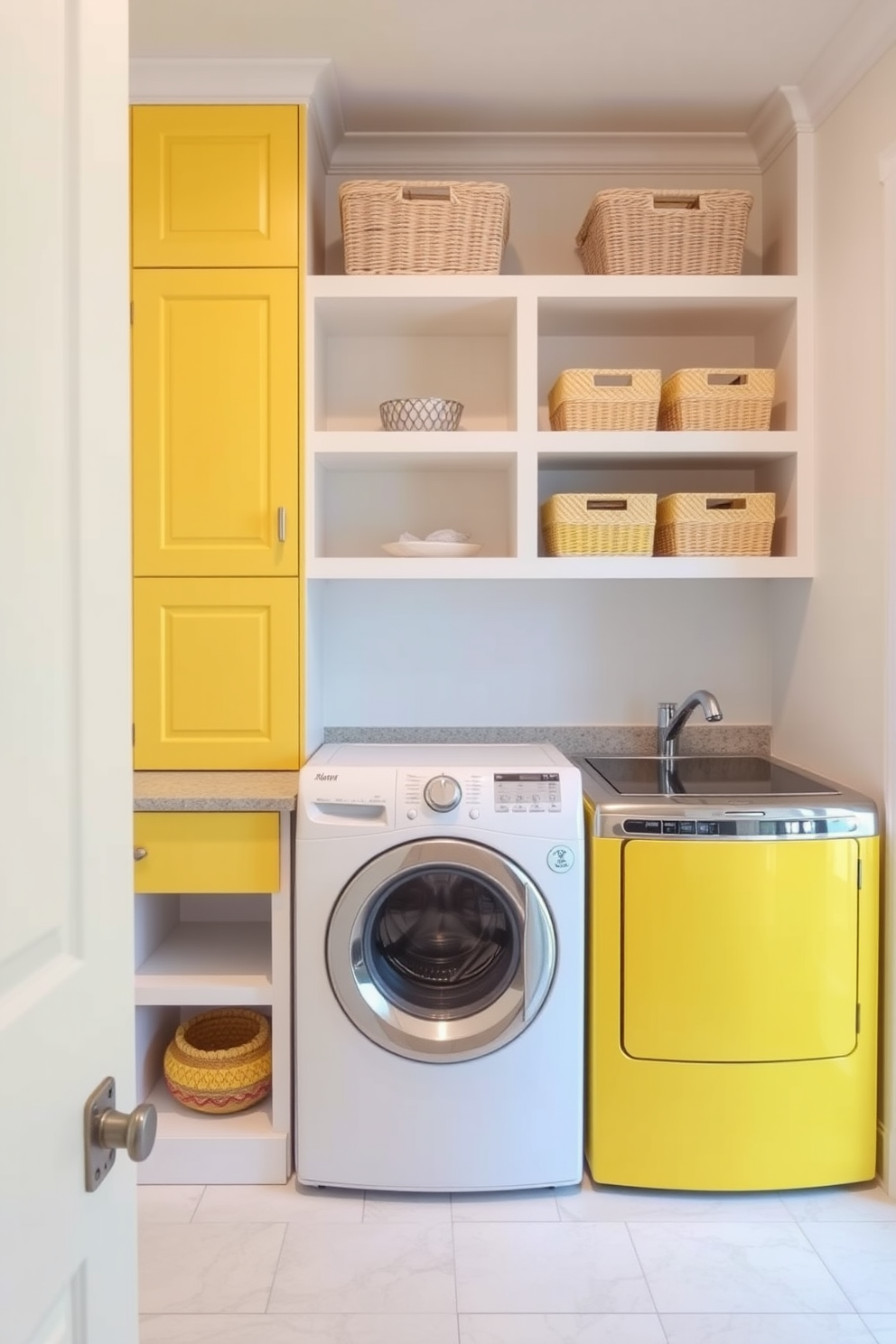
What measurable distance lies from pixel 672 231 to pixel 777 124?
1.47 feet

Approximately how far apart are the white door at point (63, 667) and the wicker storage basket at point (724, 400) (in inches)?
70.9

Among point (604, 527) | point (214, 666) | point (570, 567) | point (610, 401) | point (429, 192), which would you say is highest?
point (429, 192)

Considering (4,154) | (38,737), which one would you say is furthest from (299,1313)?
(4,154)

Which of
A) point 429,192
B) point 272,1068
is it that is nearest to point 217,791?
point 272,1068

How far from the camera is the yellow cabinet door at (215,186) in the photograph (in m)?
2.27

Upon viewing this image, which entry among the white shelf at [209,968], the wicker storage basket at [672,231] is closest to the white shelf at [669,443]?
the wicker storage basket at [672,231]

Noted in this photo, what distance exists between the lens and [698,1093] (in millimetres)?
2078

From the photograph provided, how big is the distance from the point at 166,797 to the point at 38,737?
4.99ft

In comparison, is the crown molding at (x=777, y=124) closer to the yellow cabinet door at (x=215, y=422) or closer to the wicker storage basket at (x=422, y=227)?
the wicker storage basket at (x=422, y=227)

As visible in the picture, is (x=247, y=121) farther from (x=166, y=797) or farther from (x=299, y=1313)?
(x=299, y=1313)

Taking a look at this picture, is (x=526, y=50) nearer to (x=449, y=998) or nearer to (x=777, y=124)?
(x=777, y=124)

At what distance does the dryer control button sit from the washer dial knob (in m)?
0.24

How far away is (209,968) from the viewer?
7.48 ft

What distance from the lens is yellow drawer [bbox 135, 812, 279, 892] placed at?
214cm
